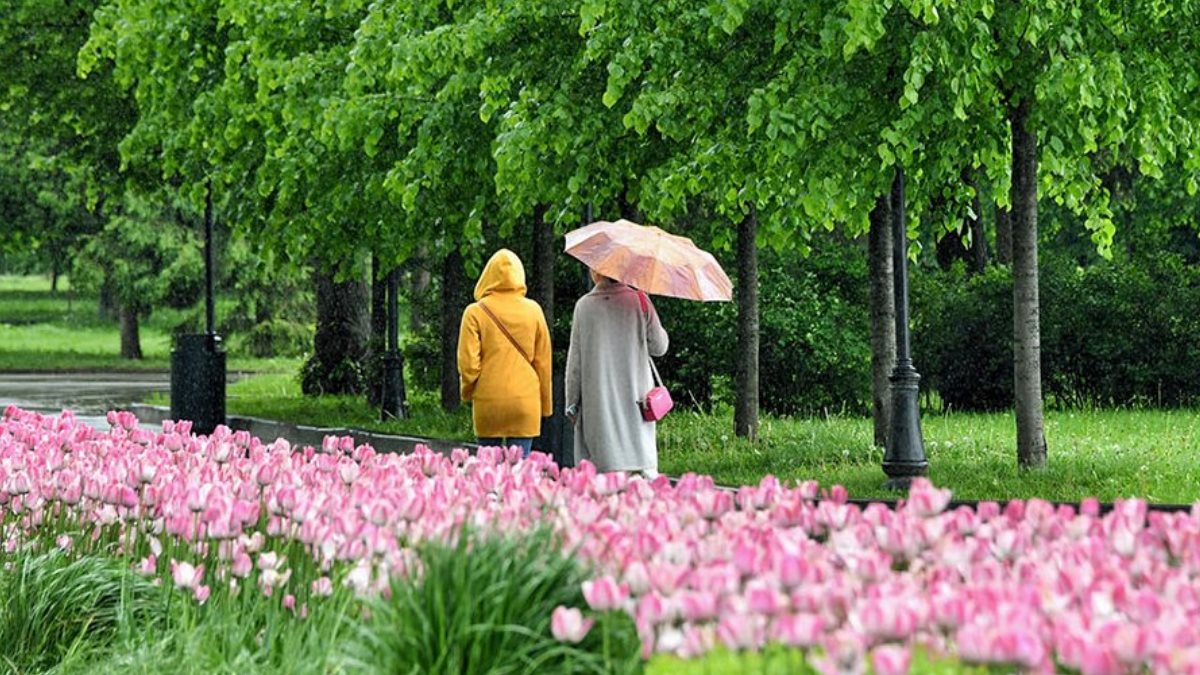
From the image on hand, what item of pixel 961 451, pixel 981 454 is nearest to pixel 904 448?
pixel 981 454

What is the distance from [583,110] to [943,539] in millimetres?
10530

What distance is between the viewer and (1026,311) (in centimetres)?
1412

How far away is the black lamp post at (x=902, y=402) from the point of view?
45.6 feet

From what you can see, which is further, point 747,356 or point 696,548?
point 747,356

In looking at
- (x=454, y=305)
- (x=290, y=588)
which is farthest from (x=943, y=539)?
(x=454, y=305)

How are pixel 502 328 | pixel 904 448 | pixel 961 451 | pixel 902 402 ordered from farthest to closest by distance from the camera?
pixel 961 451
pixel 902 402
pixel 904 448
pixel 502 328

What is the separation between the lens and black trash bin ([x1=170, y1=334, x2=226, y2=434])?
2006 cm

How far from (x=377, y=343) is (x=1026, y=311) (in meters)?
13.7

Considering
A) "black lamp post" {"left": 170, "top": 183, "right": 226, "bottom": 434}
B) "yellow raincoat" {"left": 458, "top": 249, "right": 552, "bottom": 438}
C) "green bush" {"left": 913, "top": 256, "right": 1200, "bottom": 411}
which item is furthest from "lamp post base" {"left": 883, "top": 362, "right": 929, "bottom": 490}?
"green bush" {"left": 913, "top": 256, "right": 1200, "bottom": 411}

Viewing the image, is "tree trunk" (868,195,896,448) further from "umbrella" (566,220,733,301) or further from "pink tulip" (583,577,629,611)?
"pink tulip" (583,577,629,611)

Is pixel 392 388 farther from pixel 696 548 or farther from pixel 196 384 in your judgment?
pixel 696 548

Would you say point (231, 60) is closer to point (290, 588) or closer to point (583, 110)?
point (583, 110)

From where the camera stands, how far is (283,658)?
18.9 ft

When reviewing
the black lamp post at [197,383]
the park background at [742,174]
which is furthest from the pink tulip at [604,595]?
the black lamp post at [197,383]
